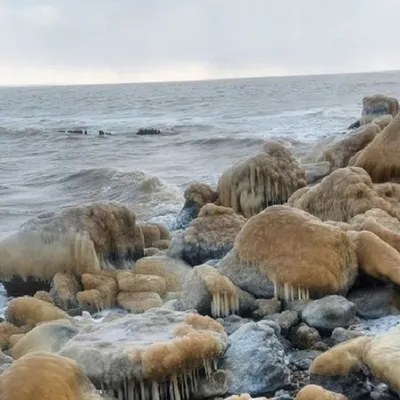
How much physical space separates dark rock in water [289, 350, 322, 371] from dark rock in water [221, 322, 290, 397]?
0.19 metres

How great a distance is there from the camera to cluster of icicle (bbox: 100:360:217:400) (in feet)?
17.1

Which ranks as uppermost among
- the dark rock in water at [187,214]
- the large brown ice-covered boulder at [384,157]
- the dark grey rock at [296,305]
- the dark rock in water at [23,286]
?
the large brown ice-covered boulder at [384,157]

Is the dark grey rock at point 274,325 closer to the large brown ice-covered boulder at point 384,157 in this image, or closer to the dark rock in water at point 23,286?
the dark rock in water at point 23,286

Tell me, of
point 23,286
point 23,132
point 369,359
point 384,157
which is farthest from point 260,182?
point 23,132

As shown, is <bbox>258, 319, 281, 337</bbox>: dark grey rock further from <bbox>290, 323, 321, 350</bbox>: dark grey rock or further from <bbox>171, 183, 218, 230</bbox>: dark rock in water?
<bbox>171, 183, 218, 230</bbox>: dark rock in water

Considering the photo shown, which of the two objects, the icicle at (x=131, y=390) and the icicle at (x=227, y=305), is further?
the icicle at (x=227, y=305)

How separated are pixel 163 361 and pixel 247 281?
241cm

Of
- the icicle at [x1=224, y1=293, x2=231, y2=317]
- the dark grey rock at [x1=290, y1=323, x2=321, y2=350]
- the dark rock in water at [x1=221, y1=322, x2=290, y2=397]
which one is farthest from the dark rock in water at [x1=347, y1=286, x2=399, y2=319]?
the dark rock in water at [x1=221, y1=322, x2=290, y2=397]

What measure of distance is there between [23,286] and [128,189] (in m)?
11.0

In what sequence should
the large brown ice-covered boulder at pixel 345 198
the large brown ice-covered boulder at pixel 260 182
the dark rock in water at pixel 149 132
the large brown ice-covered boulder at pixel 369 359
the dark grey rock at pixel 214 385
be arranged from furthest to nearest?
the dark rock in water at pixel 149 132 < the large brown ice-covered boulder at pixel 260 182 < the large brown ice-covered boulder at pixel 345 198 < the dark grey rock at pixel 214 385 < the large brown ice-covered boulder at pixel 369 359

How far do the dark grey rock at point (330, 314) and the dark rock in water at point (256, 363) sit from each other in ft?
2.49

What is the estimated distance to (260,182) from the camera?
12.1 m

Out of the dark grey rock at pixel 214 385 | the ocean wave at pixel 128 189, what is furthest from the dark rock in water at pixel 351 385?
the ocean wave at pixel 128 189

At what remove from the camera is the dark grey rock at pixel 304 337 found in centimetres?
635
